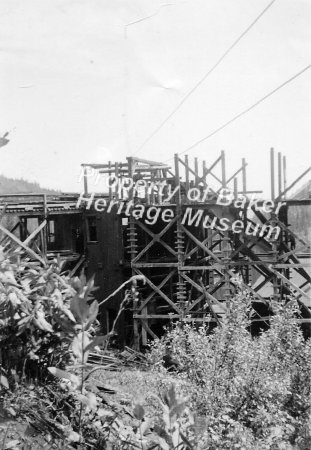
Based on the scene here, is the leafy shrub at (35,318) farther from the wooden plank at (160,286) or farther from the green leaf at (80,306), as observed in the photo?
the wooden plank at (160,286)

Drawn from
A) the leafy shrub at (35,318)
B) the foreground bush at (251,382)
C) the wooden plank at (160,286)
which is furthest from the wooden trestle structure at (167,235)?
the leafy shrub at (35,318)

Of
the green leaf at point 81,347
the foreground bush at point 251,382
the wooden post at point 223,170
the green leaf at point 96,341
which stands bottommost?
the foreground bush at point 251,382

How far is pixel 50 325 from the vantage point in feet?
8.21

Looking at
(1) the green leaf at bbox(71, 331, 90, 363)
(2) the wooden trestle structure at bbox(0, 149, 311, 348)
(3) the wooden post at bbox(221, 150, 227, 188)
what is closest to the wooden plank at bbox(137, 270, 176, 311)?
(2) the wooden trestle structure at bbox(0, 149, 311, 348)

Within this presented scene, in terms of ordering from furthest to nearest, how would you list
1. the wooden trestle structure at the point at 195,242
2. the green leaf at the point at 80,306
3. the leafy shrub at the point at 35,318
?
the wooden trestle structure at the point at 195,242 < the leafy shrub at the point at 35,318 < the green leaf at the point at 80,306

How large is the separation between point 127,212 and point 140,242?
2.56 metres

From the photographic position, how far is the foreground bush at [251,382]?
5984 mm

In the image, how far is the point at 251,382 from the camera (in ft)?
22.4


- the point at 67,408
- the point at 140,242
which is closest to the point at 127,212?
the point at 140,242

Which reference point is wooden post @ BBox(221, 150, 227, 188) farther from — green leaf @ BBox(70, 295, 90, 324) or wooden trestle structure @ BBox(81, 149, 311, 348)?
green leaf @ BBox(70, 295, 90, 324)

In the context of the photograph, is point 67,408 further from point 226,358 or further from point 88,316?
point 226,358

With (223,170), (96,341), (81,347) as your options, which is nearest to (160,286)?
(223,170)

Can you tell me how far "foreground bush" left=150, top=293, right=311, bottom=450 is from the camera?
5.98m

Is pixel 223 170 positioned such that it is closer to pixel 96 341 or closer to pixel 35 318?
pixel 35 318
